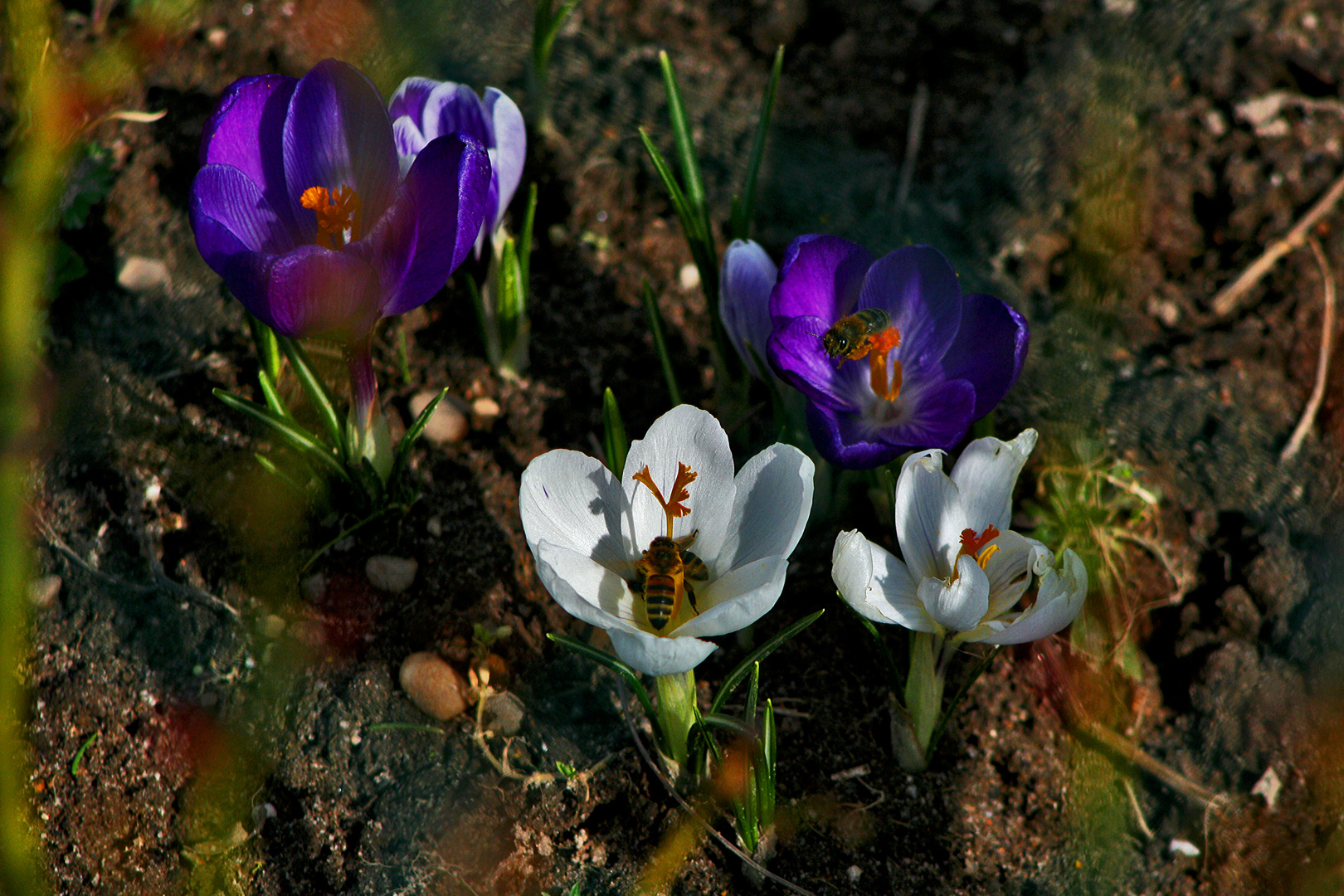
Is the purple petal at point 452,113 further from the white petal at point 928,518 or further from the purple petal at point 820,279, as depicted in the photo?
the white petal at point 928,518

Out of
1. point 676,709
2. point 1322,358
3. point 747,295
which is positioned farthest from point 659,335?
point 1322,358

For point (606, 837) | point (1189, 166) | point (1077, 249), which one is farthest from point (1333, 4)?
point (606, 837)

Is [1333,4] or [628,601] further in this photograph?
[1333,4]

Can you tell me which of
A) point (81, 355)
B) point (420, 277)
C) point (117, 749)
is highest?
point (420, 277)

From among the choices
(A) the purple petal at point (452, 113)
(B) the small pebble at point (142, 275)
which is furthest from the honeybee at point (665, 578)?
(B) the small pebble at point (142, 275)

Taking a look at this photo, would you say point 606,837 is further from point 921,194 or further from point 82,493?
point 921,194

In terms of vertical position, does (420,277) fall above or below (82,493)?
above
